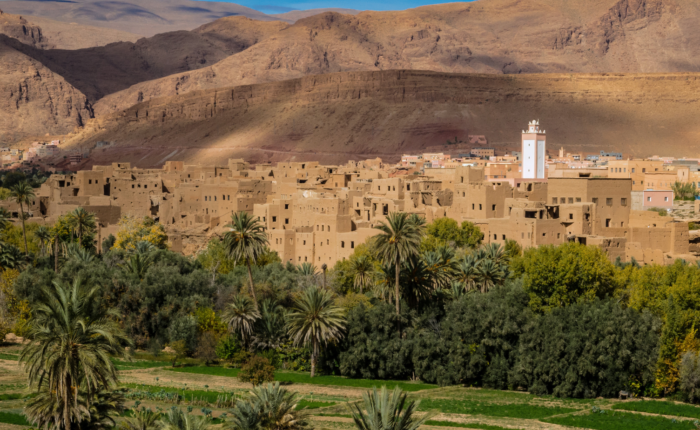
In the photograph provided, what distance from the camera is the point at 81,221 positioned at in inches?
2458

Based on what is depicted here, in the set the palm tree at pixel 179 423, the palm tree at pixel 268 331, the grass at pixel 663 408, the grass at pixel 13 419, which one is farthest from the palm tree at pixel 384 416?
the palm tree at pixel 268 331

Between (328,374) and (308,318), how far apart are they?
3.21m

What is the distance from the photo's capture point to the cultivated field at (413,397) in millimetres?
33000

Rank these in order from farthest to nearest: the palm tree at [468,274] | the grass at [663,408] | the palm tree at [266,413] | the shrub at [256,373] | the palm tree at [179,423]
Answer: the palm tree at [468,274] < the shrub at [256,373] < the grass at [663,408] < the palm tree at [266,413] < the palm tree at [179,423]

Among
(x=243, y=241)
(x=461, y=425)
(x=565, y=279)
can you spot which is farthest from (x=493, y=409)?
(x=243, y=241)

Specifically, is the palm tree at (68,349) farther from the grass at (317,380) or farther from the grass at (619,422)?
the grass at (317,380)

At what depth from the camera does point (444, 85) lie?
580 feet

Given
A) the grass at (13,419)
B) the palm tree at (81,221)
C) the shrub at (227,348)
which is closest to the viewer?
the grass at (13,419)

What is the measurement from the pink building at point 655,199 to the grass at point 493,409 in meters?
34.5

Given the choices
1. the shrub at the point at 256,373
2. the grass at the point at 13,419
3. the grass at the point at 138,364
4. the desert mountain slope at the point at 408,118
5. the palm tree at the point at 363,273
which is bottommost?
the grass at the point at 138,364

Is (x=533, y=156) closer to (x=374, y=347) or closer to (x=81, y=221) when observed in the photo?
(x=81, y=221)

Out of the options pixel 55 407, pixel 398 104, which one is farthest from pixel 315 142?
pixel 55 407

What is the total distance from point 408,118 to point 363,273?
121 metres

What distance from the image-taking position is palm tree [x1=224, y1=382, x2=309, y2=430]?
920 inches
